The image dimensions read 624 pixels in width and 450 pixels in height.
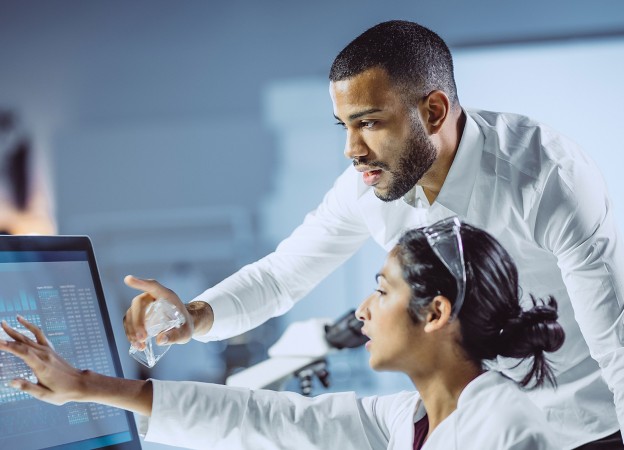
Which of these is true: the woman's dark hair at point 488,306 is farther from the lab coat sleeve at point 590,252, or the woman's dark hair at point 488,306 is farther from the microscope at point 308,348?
the microscope at point 308,348

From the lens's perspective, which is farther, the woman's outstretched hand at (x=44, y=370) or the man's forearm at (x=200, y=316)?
the man's forearm at (x=200, y=316)

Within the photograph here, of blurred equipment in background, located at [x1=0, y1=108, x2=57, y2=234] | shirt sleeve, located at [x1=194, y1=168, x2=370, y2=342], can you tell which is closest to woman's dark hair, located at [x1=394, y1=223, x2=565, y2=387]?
shirt sleeve, located at [x1=194, y1=168, x2=370, y2=342]

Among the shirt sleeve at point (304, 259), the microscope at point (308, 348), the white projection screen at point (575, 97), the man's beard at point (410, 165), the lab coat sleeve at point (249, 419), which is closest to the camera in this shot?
the lab coat sleeve at point (249, 419)

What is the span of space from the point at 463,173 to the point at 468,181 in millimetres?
21

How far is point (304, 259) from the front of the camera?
6.33 feet

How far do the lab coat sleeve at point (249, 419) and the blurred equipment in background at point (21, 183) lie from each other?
280 centimetres

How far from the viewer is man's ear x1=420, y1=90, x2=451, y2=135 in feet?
5.44

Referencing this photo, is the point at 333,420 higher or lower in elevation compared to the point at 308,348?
higher

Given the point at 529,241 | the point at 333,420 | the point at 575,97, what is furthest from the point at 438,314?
the point at 575,97

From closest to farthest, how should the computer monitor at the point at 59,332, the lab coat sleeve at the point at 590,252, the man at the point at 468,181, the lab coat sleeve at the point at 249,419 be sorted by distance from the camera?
1. the computer monitor at the point at 59,332
2. the lab coat sleeve at the point at 249,419
3. the lab coat sleeve at the point at 590,252
4. the man at the point at 468,181

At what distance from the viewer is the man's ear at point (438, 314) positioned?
3.95 feet

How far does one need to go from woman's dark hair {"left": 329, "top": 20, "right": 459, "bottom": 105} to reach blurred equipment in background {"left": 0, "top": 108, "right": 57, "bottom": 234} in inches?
103

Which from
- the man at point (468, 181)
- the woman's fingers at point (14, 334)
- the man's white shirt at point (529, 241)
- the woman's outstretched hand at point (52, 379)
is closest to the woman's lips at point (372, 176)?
the man at point (468, 181)

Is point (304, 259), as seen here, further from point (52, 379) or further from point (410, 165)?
point (52, 379)
